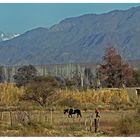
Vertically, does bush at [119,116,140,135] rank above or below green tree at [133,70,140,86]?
below

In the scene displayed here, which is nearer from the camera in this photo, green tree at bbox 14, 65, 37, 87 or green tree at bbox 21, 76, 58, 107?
green tree at bbox 21, 76, 58, 107

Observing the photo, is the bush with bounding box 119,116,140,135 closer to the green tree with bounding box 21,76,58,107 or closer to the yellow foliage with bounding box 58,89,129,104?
the green tree with bounding box 21,76,58,107

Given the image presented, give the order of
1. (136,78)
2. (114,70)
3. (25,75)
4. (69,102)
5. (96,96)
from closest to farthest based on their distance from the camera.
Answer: (69,102), (96,96), (114,70), (136,78), (25,75)

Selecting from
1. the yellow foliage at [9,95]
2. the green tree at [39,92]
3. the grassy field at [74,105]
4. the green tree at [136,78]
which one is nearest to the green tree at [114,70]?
the green tree at [136,78]

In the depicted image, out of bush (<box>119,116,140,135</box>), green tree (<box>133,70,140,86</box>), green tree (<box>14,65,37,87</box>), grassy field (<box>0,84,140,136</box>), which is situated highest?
green tree (<box>14,65,37,87</box>)

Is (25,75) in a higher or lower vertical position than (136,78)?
higher

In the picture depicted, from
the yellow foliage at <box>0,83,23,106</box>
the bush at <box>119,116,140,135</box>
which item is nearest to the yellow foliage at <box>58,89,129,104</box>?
the yellow foliage at <box>0,83,23,106</box>

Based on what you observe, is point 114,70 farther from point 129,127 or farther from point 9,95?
point 129,127

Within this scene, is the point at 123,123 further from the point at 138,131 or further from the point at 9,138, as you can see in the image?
the point at 9,138

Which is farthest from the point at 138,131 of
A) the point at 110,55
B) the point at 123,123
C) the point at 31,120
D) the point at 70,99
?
the point at 110,55

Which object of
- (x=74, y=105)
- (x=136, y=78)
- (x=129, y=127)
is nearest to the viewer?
(x=129, y=127)

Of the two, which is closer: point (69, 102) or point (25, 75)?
point (69, 102)

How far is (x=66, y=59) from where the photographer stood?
185250mm

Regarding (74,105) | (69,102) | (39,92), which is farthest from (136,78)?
(74,105)
